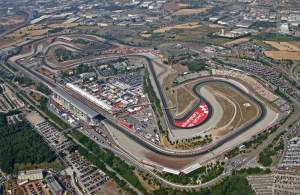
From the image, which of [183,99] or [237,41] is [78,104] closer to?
[183,99]

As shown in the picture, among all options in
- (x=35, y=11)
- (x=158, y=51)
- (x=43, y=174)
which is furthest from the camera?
(x=35, y=11)

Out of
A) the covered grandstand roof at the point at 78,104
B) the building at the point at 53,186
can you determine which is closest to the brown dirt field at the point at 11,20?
the covered grandstand roof at the point at 78,104

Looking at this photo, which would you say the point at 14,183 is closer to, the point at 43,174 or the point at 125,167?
the point at 43,174

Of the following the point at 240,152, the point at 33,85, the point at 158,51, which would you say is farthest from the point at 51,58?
the point at 240,152

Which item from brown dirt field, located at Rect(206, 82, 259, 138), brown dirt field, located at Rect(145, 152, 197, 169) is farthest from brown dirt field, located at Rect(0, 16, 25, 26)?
brown dirt field, located at Rect(145, 152, 197, 169)

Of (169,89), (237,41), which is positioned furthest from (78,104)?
(237,41)

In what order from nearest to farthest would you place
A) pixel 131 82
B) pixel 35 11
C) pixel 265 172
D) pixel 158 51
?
pixel 265 172
pixel 131 82
pixel 158 51
pixel 35 11

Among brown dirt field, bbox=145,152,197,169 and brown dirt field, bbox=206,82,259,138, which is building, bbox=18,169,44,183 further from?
brown dirt field, bbox=206,82,259,138
